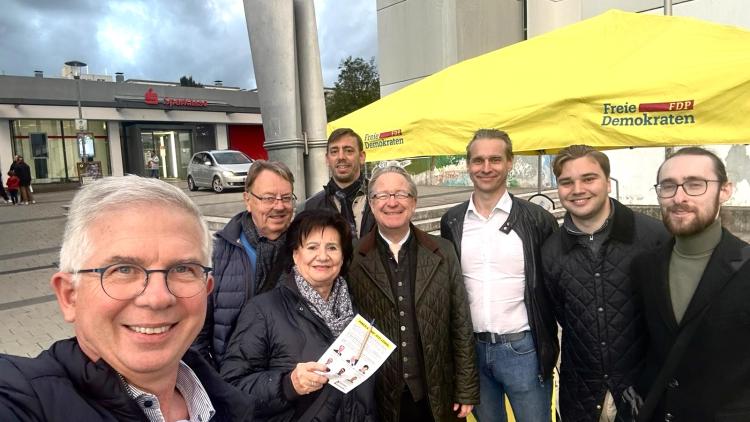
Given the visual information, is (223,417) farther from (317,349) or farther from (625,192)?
(625,192)

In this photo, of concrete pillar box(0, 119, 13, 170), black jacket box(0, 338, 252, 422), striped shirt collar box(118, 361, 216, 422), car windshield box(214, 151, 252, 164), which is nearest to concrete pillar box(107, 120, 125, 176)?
concrete pillar box(0, 119, 13, 170)

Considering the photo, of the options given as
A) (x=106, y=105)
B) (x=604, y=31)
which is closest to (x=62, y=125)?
(x=106, y=105)

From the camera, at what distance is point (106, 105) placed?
2614cm

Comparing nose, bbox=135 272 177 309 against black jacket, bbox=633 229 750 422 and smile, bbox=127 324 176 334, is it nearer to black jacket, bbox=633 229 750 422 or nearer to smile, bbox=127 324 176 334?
smile, bbox=127 324 176 334

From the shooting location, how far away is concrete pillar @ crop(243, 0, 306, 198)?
4496mm

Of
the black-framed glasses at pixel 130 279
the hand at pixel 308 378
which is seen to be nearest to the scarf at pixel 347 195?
the hand at pixel 308 378

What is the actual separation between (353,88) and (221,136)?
10312 millimetres

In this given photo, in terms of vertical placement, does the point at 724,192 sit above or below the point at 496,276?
above

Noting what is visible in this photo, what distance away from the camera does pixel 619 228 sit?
240cm

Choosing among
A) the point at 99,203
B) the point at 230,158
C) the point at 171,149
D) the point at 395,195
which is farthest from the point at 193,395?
the point at 171,149

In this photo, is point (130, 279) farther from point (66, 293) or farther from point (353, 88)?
point (353, 88)

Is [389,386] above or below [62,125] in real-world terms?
below

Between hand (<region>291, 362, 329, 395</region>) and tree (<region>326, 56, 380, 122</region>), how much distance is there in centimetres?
2602

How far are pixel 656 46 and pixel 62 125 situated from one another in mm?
30870
